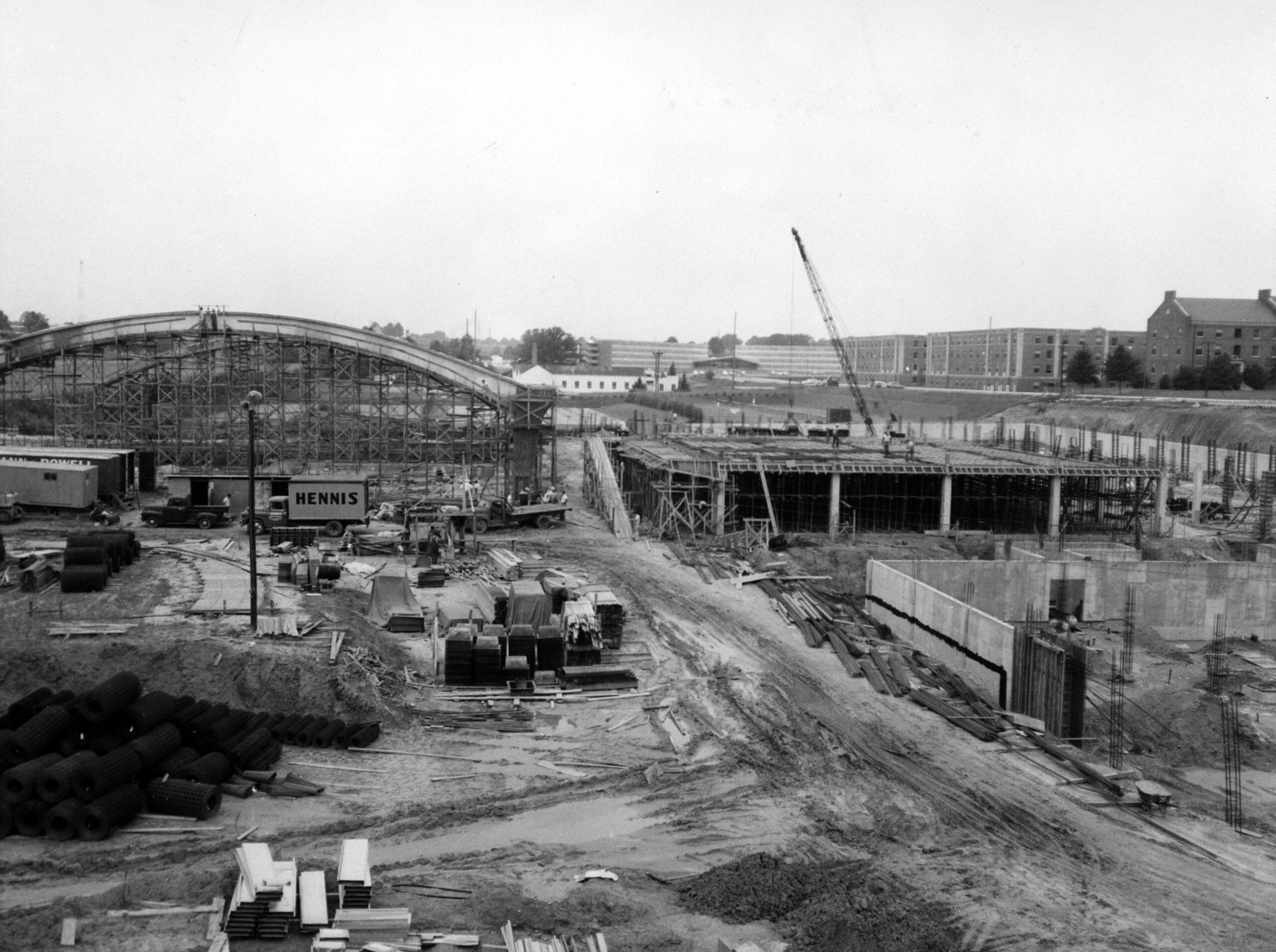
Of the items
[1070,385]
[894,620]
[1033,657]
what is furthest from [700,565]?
[1070,385]

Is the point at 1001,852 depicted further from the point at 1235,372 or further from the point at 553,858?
the point at 1235,372

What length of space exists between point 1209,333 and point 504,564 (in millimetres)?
80137

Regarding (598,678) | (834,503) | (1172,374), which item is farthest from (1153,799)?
(1172,374)

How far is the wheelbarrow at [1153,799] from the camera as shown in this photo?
17.2 m

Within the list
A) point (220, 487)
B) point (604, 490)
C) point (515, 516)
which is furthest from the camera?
point (604, 490)

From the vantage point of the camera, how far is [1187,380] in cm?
8712

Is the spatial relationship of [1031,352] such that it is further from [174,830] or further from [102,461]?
[174,830]

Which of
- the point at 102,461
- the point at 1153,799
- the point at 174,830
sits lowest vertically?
the point at 1153,799

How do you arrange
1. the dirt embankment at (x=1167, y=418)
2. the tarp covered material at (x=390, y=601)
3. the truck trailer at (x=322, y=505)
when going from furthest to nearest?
1. the dirt embankment at (x=1167, y=418)
2. the truck trailer at (x=322, y=505)
3. the tarp covered material at (x=390, y=601)

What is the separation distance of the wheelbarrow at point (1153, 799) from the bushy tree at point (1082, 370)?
8279 cm

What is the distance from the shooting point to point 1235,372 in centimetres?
8519

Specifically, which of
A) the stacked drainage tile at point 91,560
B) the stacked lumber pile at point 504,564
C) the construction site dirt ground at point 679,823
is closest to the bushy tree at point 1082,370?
the stacked lumber pile at point 504,564

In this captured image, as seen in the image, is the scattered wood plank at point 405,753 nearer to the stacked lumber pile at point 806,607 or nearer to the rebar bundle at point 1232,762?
the stacked lumber pile at point 806,607

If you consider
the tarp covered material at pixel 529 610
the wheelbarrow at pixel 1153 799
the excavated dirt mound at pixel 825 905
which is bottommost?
the wheelbarrow at pixel 1153 799
